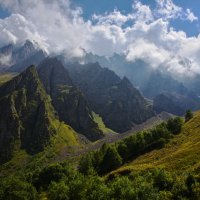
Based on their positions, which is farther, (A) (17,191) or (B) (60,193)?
(A) (17,191)

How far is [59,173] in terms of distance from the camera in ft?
644

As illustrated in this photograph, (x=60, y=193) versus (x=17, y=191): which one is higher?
(x=17, y=191)

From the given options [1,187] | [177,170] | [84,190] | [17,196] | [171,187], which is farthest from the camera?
[1,187]

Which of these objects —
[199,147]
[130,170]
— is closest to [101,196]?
[130,170]

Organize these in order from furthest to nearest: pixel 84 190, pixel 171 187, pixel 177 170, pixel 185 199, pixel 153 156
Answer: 1. pixel 153 156
2. pixel 177 170
3. pixel 84 190
4. pixel 171 187
5. pixel 185 199

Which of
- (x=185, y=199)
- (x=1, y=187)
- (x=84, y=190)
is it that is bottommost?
(x=185, y=199)

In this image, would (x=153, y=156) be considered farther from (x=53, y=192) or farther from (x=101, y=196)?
(x=101, y=196)

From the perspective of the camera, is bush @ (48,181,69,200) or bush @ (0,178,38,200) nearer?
bush @ (48,181,69,200)

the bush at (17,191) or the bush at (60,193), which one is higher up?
the bush at (17,191)

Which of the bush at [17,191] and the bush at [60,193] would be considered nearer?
the bush at [60,193]

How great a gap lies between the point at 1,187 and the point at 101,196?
70.8m

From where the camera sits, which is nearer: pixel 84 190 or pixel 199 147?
pixel 84 190

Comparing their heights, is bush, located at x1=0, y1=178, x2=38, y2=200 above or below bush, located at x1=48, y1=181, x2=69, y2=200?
above

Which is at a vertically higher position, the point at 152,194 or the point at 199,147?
the point at 199,147
